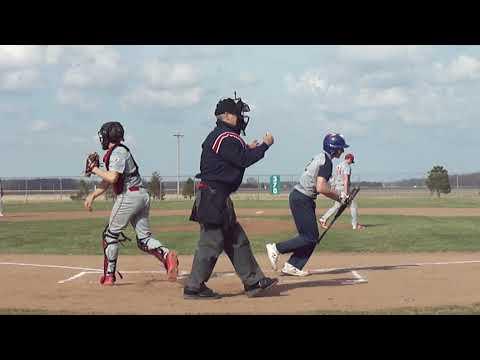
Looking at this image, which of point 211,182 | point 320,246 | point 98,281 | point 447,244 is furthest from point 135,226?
point 447,244

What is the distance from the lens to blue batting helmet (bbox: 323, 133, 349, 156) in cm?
907

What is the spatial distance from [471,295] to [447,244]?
21.5 feet

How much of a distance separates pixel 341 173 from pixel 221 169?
952 cm

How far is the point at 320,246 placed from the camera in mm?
13883

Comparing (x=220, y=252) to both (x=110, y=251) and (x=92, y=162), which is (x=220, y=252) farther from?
(x=92, y=162)

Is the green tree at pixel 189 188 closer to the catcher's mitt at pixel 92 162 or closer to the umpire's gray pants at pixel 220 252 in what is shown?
the catcher's mitt at pixel 92 162

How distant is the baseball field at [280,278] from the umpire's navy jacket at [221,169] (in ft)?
3.31

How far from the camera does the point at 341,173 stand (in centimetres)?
1656

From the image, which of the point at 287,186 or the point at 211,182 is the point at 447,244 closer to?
the point at 211,182

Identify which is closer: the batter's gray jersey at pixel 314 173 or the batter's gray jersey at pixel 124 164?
the batter's gray jersey at pixel 124 164

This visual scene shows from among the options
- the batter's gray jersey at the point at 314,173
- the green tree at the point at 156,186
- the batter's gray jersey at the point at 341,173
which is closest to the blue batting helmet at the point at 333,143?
the batter's gray jersey at the point at 314,173

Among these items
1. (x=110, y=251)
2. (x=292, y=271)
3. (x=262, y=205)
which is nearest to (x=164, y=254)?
(x=110, y=251)

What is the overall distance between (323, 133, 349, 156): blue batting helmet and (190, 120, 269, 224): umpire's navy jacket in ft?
6.12

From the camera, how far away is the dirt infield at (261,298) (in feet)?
22.7
